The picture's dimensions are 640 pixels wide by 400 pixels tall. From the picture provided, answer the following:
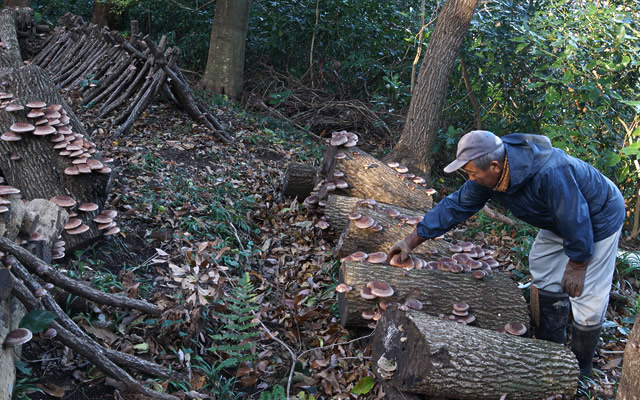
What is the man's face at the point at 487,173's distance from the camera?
360cm

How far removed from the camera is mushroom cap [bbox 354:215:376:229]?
191 inches

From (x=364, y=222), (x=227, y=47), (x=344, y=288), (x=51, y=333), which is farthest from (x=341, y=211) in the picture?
(x=227, y=47)

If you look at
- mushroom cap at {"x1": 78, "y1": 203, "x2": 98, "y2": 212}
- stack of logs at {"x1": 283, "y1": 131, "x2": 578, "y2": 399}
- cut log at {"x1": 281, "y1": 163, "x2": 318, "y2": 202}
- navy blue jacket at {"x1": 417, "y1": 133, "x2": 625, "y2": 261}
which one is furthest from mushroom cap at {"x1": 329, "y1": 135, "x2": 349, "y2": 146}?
mushroom cap at {"x1": 78, "y1": 203, "x2": 98, "y2": 212}

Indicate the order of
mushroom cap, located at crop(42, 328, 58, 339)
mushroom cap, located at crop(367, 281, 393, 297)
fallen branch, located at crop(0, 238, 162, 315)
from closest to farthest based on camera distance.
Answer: mushroom cap, located at crop(42, 328, 58, 339), fallen branch, located at crop(0, 238, 162, 315), mushroom cap, located at crop(367, 281, 393, 297)

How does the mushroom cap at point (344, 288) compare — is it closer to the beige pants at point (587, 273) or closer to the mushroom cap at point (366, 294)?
the mushroom cap at point (366, 294)

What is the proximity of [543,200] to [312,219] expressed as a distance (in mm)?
3064

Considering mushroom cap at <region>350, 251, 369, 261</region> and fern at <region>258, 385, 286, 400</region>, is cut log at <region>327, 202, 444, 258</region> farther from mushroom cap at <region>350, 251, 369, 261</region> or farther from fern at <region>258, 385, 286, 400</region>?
fern at <region>258, 385, 286, 400</region>

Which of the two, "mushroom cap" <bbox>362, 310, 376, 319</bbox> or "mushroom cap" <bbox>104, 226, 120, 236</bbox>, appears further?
"mushroom cap" <bbox>104, 226, 120, 236</bbox>

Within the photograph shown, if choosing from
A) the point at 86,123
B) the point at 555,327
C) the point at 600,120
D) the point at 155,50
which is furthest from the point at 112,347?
the point at 600,120

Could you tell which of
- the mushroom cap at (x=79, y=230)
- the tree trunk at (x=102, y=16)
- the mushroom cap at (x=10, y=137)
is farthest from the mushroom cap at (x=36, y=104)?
the tree trunk at (x=102, y=16)

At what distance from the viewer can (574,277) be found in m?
3.88

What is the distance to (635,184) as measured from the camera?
7004mm

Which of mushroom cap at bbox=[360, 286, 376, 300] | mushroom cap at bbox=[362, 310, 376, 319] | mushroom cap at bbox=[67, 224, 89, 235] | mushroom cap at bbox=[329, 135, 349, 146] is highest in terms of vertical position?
mushroom cap at bbox=[329, 135, 349, 146]

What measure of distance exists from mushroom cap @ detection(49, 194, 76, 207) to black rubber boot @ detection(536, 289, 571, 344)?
4168 millimetres
